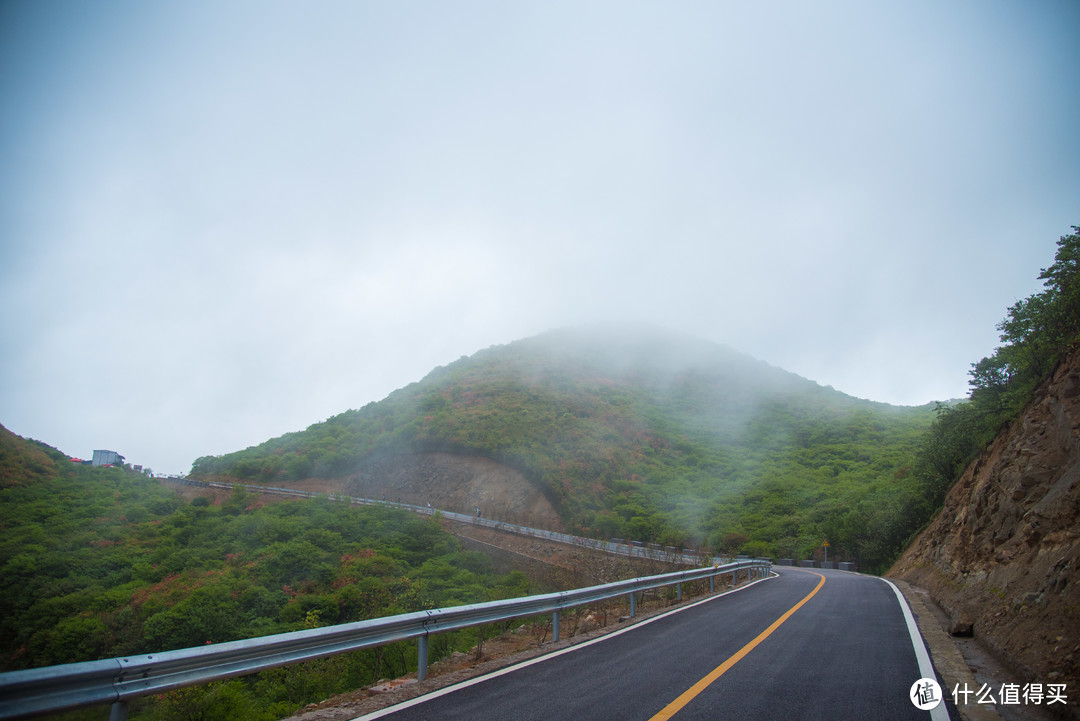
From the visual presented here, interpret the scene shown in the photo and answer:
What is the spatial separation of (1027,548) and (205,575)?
34650mm

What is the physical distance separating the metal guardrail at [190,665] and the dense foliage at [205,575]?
9.36ft

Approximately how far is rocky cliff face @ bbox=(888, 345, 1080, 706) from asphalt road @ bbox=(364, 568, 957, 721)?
1.17 meters

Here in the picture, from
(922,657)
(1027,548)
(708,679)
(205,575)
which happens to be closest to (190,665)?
(708,679)

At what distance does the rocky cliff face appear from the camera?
5.40 metres

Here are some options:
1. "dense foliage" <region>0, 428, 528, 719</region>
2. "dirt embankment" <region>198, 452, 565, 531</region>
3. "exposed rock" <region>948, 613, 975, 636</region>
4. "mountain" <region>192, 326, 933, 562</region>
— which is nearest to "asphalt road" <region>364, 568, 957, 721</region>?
"exposed rock" <region>948, 613, 975, 636</region>

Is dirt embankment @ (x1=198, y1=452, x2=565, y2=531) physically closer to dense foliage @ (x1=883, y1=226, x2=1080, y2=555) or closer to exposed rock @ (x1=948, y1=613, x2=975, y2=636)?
dense foliage @ (x1=883, y1=226, x2=1080, y2=555)

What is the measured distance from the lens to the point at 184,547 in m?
35.6

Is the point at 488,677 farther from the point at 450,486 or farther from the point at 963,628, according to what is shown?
the point at 450,486

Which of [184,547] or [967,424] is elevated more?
[967,424]

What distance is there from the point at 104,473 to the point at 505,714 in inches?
2667

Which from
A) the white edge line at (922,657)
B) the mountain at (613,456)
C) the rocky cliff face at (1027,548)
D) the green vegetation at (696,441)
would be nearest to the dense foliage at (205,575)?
the white edge line at (922,657)

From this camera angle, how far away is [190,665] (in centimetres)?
Result: 369

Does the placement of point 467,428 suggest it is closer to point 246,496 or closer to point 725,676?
point 246,496

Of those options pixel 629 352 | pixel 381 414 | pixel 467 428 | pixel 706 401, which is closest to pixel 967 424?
pixel 467 428
